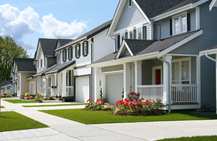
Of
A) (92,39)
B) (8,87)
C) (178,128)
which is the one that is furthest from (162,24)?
(8,87)

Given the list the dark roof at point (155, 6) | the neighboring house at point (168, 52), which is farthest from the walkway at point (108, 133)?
the dark roof at point (155, 6)

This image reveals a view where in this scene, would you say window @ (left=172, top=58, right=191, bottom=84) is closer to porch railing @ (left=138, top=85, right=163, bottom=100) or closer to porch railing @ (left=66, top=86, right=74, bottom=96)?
porch railing @ (left=138, top=85, right=163, bottom=100)

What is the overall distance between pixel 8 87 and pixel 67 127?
63435 millimetres

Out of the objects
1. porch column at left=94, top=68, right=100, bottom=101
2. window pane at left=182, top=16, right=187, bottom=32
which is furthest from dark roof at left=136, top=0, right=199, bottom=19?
porch column at left=94, top=68, right=100, bottom=101

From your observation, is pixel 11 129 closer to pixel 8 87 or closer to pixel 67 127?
pixel 67 127

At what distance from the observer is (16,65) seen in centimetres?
5491

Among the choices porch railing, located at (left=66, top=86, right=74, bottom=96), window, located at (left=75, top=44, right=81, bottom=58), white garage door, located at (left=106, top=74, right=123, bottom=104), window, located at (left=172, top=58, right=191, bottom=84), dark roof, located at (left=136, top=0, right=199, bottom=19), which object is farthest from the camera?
porch railing, located at (left=66, top=86, right=74, bottom=96)

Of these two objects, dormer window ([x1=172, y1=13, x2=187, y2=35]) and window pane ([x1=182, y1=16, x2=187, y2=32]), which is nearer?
window pane ([x1=182, y1=16, x2=187, y2=32])

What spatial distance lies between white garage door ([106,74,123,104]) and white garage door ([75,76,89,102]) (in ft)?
15.5

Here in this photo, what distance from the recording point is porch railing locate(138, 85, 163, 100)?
58.4 feet

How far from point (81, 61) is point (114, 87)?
7686 millimetres

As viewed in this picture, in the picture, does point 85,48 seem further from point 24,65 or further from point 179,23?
point 24,65

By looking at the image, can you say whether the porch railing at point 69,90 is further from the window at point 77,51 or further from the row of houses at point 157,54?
Answer: the window at point 77,51

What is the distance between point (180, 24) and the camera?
19609mm
